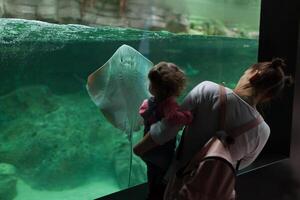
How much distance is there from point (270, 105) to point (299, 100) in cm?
19

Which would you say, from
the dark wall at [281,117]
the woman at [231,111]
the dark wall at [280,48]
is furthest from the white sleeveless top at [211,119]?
the dark wall at [280,48]

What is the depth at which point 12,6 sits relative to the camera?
178cm

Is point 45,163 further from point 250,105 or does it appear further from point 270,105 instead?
point 270,105

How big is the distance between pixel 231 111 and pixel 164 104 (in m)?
0.22

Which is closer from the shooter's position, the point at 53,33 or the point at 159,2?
the point at 53,33

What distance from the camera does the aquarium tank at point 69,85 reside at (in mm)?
1848

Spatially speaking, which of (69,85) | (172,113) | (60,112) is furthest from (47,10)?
(172,113)

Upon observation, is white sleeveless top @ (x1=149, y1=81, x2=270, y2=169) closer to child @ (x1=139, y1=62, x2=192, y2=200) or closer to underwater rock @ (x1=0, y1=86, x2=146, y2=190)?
child @ (x1=139, y1=62, x2=192, y2=200)

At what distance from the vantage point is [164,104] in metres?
1.30

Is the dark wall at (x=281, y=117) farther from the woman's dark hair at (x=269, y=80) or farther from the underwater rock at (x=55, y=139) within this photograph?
the woman's dark hair at (x=269, y=80)

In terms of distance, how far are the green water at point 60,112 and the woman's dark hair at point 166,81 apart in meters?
0.80

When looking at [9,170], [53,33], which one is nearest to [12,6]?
[53,33]

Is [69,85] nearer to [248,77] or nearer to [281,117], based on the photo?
[248,77]

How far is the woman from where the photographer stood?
1299mm
